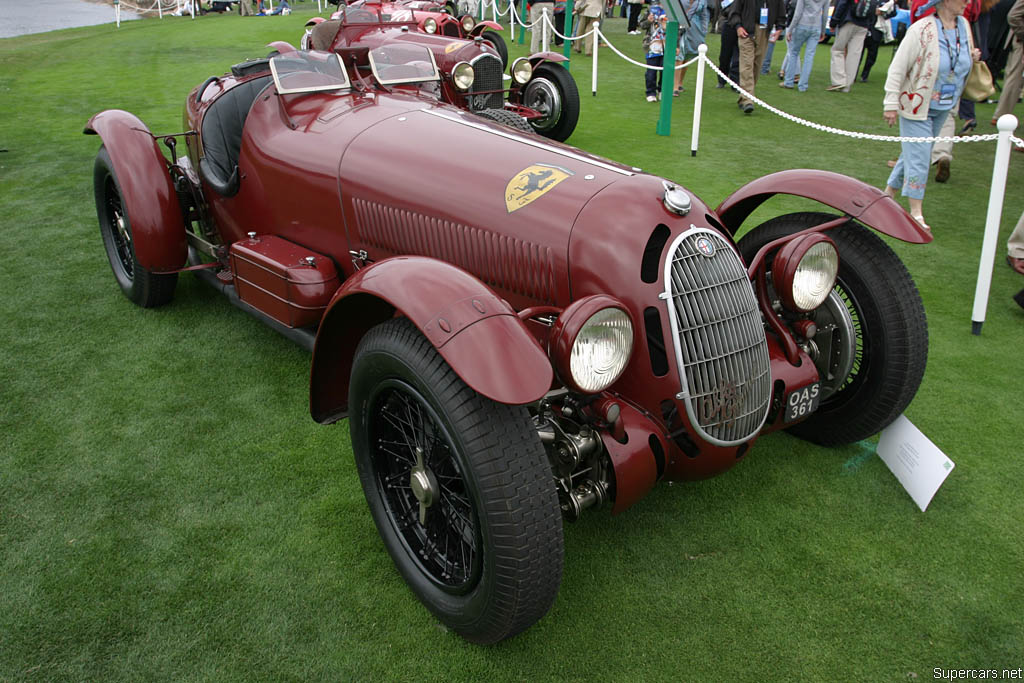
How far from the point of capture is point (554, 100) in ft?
26.7

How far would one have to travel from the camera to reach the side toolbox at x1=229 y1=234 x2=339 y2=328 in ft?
10.5

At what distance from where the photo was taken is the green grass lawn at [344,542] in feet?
7.06

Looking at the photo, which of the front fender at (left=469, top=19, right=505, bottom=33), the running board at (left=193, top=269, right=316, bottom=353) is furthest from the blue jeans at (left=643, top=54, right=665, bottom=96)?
the running board at (left=193, top=269, right=316, bottom=353)

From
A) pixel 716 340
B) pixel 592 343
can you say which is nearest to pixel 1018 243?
pixel 716 340

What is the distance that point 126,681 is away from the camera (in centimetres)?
205

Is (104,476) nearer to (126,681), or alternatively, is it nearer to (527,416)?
(126,681)

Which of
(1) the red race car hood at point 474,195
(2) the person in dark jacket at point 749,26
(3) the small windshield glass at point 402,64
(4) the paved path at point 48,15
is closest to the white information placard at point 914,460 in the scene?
(1) the red race car hood at point 474,195

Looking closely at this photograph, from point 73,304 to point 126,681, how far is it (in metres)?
3.07

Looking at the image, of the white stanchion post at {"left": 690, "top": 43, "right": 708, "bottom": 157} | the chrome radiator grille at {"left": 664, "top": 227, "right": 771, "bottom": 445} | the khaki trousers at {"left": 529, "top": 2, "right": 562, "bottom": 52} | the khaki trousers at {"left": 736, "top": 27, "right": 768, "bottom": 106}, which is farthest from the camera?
the khaki trousers at {"left": 529, "top": 2, "right": 562, "bottom": 52}

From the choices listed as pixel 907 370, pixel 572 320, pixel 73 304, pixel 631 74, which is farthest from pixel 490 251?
pixel 631 74

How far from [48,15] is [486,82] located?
25495mm

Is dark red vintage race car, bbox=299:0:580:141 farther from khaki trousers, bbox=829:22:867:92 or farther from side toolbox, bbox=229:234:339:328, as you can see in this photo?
khaki trousers, bbox=829:22:867:92

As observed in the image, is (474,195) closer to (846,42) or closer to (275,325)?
(275,325)

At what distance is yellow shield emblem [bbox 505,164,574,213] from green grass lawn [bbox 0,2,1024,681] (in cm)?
46
